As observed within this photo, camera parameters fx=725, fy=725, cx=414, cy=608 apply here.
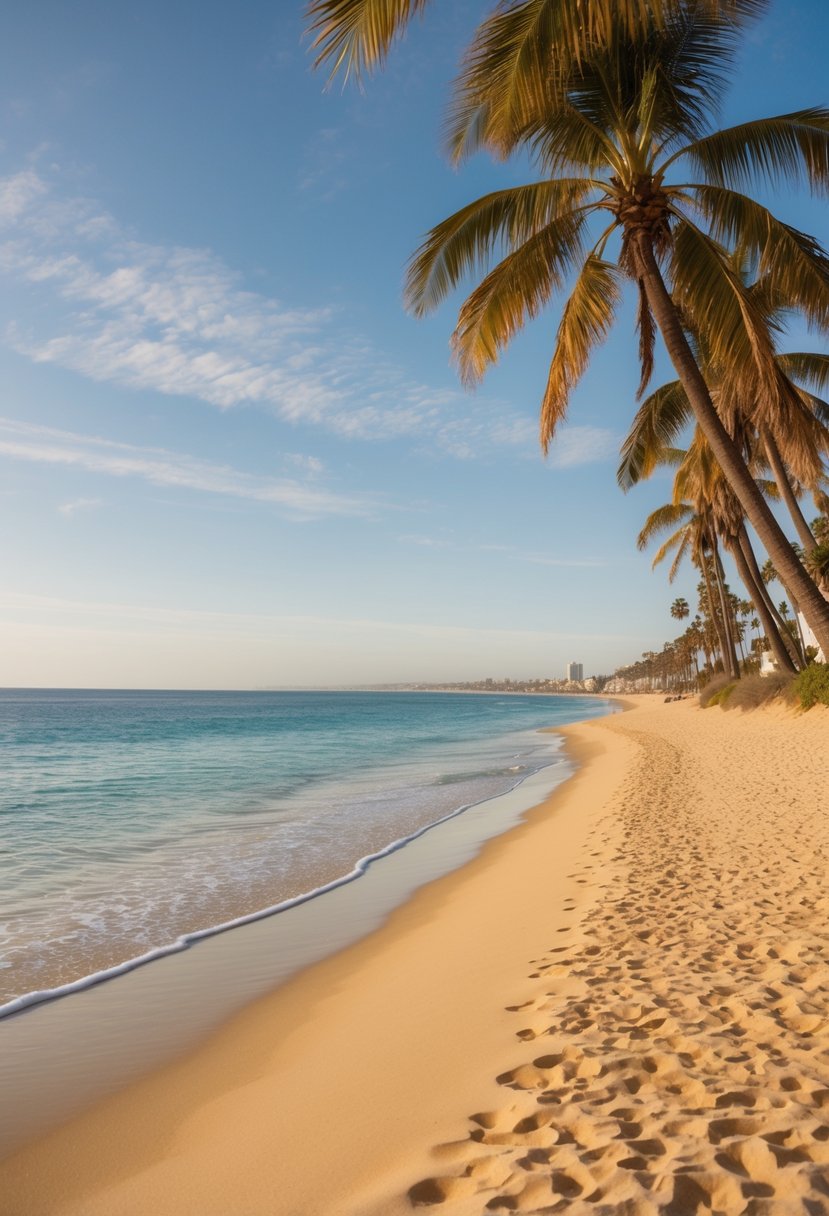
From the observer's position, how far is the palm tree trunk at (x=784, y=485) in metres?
18.2

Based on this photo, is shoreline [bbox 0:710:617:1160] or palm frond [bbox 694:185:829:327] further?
palm frond [bbox 694:185:829:327]

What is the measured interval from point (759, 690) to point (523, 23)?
25.2 metres

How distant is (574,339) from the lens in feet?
32.3

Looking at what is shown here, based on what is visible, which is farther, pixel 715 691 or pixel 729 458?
pixel 715 691

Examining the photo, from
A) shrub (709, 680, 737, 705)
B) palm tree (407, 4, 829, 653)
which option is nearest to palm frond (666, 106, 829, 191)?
palm tree (407, 4, 829, 653)

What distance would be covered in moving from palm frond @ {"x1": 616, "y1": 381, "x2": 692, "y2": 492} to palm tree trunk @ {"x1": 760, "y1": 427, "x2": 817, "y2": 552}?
2.01m

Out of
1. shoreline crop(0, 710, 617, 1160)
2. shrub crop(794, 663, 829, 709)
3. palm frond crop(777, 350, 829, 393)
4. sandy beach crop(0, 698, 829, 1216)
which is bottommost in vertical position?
shoreline crop(0, 710, 617, 1160)

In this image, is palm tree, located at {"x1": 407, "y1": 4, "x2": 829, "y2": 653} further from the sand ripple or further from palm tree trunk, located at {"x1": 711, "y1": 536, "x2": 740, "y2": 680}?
palm tree trunk, located at {"x1": 711, "y1": 536, "x2": 740, "y2": 680}

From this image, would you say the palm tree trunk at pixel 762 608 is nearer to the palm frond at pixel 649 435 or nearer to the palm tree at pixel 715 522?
the palm tree at pixel 715 522

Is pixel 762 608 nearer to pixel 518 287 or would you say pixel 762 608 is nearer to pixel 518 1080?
pixel 518 287

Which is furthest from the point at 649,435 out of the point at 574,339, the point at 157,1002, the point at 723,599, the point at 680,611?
the point at 680,611

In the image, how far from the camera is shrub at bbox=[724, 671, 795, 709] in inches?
1005

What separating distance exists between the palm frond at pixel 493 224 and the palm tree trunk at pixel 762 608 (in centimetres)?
2157

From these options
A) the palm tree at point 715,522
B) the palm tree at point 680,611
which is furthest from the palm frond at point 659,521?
the palm tree at point 680,611
